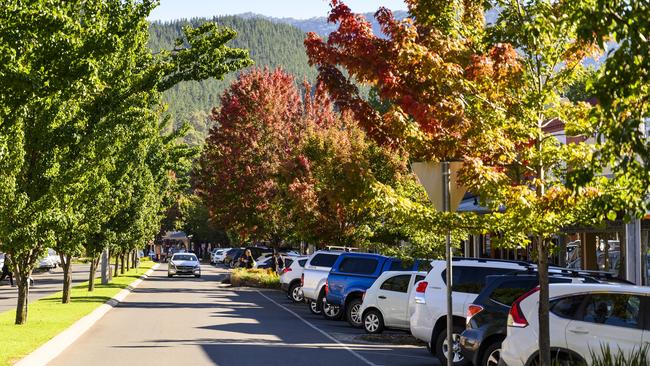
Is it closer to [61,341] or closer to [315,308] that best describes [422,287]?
[61,341]

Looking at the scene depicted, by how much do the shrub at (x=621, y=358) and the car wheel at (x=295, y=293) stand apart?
23.0m

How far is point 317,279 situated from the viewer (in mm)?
→ 28531

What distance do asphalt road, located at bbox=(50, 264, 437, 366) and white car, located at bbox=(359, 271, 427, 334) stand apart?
1.91ft

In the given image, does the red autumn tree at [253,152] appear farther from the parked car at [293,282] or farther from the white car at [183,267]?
the parked car at [293,282]

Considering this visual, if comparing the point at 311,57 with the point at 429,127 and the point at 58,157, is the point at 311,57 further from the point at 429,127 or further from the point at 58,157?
the point at 58,157

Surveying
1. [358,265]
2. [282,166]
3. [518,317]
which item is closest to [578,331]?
[518,317]

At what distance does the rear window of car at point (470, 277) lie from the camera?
16703 mm

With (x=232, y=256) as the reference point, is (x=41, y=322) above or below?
below

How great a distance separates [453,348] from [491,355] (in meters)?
2.08

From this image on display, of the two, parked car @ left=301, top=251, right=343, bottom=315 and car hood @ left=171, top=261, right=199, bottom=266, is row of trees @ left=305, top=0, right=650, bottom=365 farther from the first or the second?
car hood @ left=171, top=261, right=199, bottom=266

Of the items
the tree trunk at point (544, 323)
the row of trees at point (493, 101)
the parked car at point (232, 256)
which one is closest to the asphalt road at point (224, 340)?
the row of trees at point (493, 101)

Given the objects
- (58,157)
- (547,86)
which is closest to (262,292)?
(58,157)

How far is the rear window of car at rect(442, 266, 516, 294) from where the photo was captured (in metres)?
16.7

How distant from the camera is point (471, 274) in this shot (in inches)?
664
